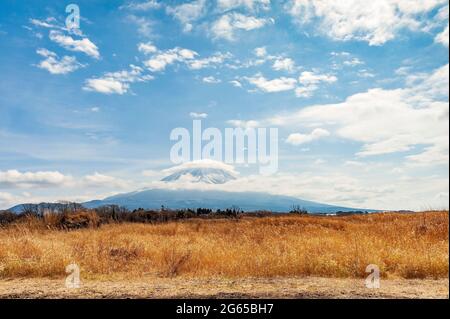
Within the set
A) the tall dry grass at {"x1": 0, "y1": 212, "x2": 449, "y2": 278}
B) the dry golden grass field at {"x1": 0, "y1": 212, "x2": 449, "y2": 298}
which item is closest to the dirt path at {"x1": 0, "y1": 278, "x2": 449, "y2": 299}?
the dry golden grass field at {"x1": 0, "y1": 212, "x2": 449, "y2": 298}

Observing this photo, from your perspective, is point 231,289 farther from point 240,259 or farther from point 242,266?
point 240,259

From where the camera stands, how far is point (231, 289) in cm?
823

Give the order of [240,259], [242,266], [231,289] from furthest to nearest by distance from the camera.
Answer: [240,259] → [242,266] → [231,289]

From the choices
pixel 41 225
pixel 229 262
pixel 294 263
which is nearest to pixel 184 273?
pixel 229 262

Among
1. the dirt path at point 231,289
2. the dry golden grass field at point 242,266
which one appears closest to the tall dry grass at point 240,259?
the dry golden grass field at point 242,266

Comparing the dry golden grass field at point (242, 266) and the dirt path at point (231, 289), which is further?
the dry golden grass field at point (242, 266)

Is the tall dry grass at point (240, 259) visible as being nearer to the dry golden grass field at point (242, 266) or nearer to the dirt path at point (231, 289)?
the dry golden grass field at point (242, 266)

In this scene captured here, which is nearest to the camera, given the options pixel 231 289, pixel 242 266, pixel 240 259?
pixel 231 289

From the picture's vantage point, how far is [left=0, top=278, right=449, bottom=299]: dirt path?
763cm

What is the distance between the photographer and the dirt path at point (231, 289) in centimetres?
763

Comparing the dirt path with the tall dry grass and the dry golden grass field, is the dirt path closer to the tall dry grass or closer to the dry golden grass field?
the dry golden grass field

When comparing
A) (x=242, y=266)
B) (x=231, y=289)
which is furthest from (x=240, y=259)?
(x=231, y=289)

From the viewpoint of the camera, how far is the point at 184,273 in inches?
423
